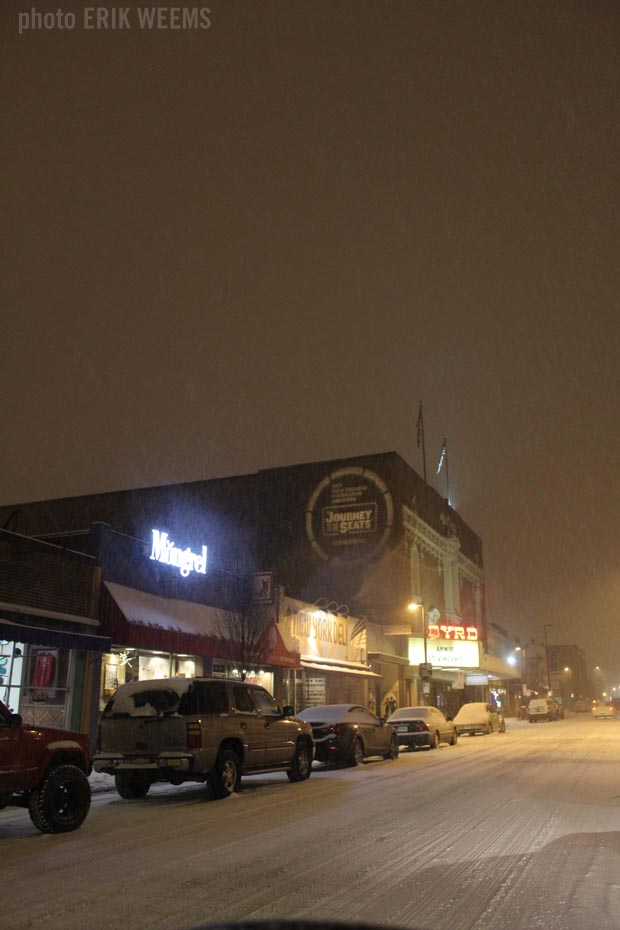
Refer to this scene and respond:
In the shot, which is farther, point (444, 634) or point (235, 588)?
point (444, 634)

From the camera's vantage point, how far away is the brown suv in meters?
13.5

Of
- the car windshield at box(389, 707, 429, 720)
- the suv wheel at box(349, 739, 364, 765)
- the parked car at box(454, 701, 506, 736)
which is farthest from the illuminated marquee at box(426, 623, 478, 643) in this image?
the suv wheel at box(349, 739, 364, 765)

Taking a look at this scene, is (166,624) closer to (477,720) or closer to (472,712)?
(477,720)

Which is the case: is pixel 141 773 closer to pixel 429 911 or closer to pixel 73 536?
pixel 429 911

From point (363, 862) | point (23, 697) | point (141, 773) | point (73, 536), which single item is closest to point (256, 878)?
point (363, 862)

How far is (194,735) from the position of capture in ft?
44.3

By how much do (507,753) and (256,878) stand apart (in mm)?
18458

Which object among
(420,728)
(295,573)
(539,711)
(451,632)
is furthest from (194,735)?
(539,711)

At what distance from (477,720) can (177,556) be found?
770 inches

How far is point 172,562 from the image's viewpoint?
2539 centimetres

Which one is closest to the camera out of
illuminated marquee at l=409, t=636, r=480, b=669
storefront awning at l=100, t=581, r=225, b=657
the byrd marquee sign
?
storefront awning at l=100, t=581, r=225, b=657

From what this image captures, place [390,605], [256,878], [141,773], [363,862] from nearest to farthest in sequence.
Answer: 1. [256,878]
2. [363,862]
3. [141,773]
4. [390,605]

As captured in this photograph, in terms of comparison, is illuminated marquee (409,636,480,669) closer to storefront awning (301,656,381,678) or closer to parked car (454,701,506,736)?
storefront awning (301,656,381,678)

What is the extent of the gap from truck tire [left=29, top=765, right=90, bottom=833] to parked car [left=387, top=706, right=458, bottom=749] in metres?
17.6
